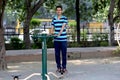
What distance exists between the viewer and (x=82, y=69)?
34.9 feet

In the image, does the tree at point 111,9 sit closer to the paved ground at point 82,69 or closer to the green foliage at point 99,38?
the green foliage at point 99,38

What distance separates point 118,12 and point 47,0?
4.31 meters

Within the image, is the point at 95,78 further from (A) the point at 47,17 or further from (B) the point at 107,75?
(A) the point at 47,17

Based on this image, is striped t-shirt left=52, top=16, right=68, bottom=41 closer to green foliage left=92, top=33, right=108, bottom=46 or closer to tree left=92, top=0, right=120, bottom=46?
tree left=92, top=0, right=120, bottom=46

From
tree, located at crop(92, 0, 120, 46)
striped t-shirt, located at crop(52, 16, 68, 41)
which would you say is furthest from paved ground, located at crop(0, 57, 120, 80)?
tree, located at crop(92, 0, 120, 46)

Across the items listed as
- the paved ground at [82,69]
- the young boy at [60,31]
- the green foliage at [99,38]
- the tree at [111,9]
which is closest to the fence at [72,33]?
the green foliage at [99,38]

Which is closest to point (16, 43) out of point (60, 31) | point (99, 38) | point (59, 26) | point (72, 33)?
point (72, 33)

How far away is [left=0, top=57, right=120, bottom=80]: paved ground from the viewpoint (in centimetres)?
904

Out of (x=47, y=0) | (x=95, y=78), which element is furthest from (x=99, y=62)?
(x=47, y=0)

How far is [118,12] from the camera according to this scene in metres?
21.1

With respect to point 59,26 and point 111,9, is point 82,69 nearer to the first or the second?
point 59,26

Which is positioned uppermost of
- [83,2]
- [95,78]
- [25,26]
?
[83,2]

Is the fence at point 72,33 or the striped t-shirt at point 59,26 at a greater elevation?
the striped t-shirt at point 59,26

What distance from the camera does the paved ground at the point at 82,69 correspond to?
29.7ft
